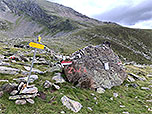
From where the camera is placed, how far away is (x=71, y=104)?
31.0 feet

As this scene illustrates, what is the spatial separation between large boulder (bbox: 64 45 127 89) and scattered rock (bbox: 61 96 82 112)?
3.12m

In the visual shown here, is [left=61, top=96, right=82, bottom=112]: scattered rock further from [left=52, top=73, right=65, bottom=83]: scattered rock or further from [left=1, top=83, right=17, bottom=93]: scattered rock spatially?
[left=1, top=83, right=17, bottom=93]: scattered rock

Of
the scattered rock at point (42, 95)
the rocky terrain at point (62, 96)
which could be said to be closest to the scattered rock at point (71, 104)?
the rocky terrain at point (62, 96)

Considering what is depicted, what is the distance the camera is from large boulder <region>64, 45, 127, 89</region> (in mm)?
13273

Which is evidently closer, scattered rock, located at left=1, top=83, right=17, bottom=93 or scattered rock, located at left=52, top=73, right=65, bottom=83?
scattered rock, located at left=1, top=83, right=17, bottom=93

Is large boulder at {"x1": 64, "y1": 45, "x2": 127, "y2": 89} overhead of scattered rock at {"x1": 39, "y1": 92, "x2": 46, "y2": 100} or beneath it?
overhead

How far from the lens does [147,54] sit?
122 metres

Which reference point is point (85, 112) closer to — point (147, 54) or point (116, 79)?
point (116, 79)

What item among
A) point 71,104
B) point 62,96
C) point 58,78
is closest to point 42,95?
point 62,96

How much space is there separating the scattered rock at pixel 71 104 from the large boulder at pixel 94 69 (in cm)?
312

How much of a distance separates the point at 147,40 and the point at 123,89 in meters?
173

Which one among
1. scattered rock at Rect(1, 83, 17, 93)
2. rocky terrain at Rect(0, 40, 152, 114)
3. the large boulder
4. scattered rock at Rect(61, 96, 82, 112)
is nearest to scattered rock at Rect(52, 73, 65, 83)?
rocky terrain at Rect(0, 40, 152, 114)

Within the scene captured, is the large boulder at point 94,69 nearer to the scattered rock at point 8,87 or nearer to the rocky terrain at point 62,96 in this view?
the rocky terrain at point 62,96

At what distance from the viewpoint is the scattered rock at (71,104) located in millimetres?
9156
